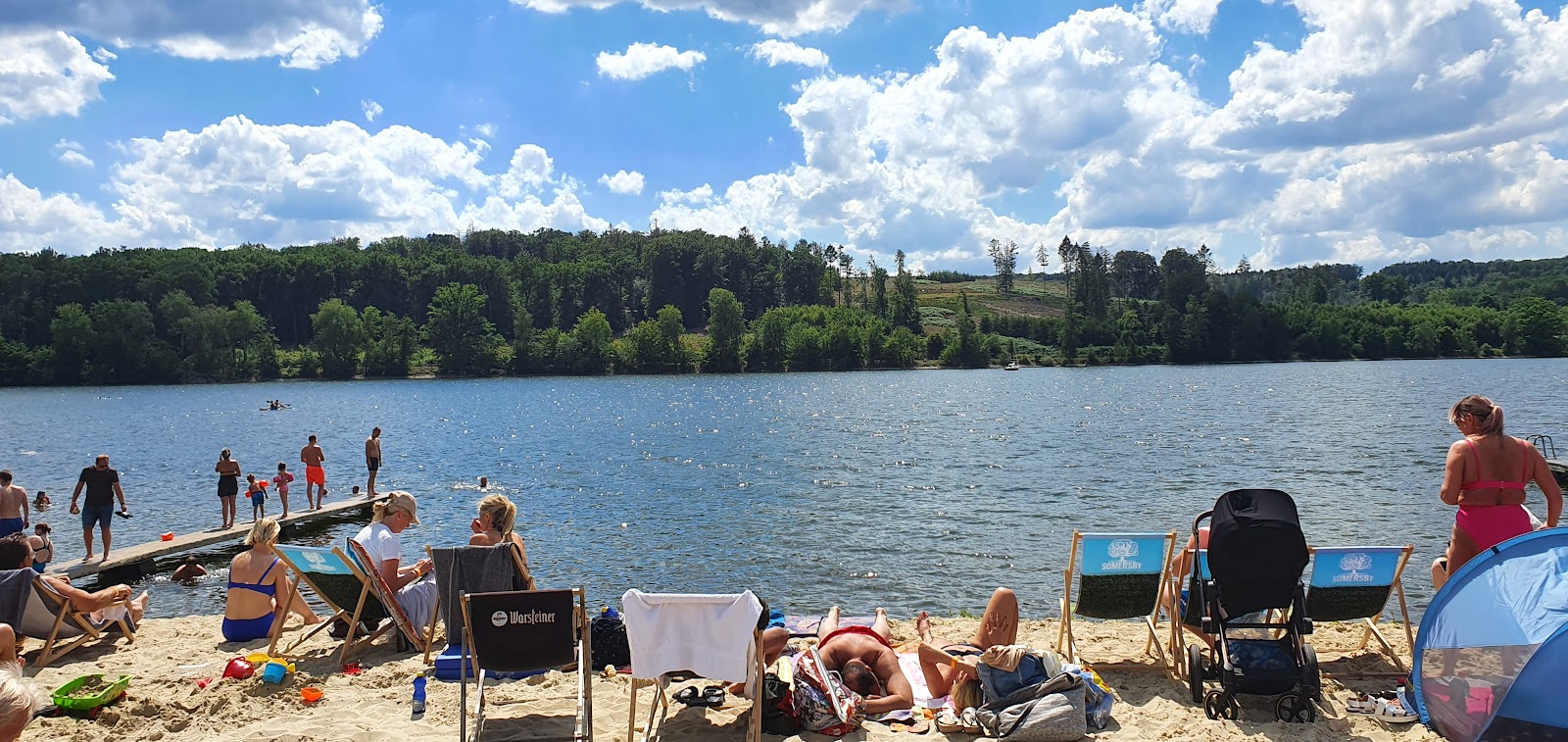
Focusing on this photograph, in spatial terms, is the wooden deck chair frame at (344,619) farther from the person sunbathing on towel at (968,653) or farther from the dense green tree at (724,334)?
the dense green tree at (724,334)

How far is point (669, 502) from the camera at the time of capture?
24797 mm

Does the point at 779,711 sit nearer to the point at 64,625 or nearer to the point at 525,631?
the point at 525,631

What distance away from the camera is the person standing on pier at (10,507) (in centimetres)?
1291

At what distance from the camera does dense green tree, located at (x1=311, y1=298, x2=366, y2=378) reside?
122 metres

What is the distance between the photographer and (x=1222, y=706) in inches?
262

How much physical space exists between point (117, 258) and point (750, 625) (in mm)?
158064

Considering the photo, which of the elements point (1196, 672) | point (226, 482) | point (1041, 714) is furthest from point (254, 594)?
point (226, 482)

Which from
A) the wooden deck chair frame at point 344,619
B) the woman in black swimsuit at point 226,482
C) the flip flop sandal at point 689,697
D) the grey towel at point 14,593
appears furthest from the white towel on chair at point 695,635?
the woman in black swimsuit at point 226,482

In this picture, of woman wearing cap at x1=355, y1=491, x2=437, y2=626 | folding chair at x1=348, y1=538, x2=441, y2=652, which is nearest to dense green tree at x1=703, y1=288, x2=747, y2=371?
woman wearing cap at x1=355, y1=491, x2=437, y2=626

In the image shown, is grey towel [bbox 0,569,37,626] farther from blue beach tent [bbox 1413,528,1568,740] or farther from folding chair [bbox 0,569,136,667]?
blue beach tent [bbox 1413,528,1568,740]

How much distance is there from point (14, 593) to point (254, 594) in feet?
5.95

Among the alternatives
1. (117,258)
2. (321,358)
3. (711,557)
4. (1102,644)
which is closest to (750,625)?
(1102,644)

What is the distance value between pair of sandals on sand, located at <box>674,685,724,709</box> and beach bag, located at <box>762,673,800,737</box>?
0.57 m

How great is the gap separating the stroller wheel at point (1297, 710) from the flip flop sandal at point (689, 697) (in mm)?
3948
